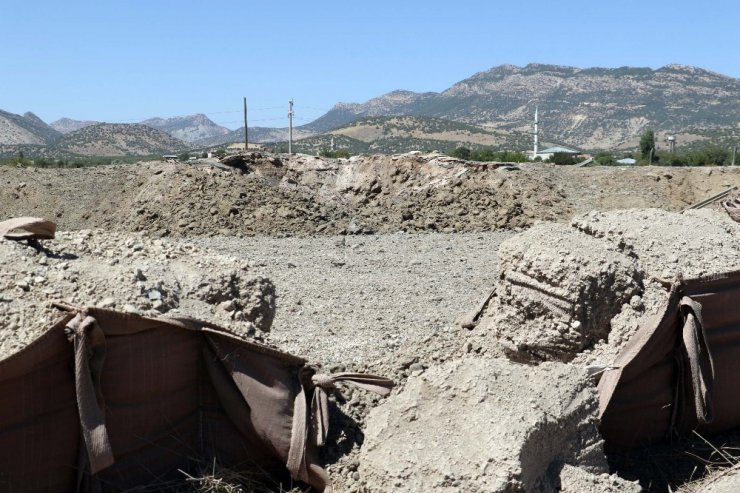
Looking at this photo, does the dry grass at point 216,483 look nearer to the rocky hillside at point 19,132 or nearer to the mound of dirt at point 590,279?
the mound of dirt at point 590,279

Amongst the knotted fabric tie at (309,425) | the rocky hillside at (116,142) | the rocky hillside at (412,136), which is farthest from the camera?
the rocky hillside at (116,142)

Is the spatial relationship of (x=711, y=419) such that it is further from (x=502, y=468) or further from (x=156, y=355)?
(x=156, y=355)

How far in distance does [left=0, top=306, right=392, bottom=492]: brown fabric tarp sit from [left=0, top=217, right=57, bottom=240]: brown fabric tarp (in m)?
0.77

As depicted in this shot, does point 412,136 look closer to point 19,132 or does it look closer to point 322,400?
point 19,132

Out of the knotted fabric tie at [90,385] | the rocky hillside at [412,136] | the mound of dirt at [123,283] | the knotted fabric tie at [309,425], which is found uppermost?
the rocky hillside at [412,136]

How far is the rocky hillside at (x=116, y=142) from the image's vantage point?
85500 mm

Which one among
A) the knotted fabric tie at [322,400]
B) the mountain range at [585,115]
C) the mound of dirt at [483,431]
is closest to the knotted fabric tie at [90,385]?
the knotted fabric tie at [322,400]

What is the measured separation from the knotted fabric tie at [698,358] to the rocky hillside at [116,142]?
8329cm

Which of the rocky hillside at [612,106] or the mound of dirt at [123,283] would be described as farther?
the rocky hillside at [612,106]

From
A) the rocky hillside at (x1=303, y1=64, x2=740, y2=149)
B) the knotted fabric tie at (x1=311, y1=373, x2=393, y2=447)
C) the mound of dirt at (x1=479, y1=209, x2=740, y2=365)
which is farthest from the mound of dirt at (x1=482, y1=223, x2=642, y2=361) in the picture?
the rocky hillside at (x1=303, y1=64, x2=740, y2=149)

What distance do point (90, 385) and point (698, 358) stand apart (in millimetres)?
3117

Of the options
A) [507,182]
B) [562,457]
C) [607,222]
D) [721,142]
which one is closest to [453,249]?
[507,182]

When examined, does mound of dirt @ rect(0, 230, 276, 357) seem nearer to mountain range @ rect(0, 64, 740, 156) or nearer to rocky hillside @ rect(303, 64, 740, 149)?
mountain range @ rect(0, 64, 740, 156)

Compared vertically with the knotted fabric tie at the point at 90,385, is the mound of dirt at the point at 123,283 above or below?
above
